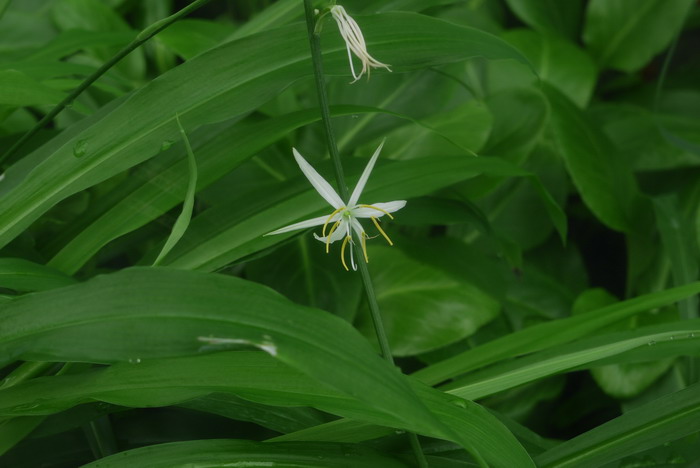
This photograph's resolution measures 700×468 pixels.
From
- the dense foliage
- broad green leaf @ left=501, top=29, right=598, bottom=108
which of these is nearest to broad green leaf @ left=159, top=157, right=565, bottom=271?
the dense foliage

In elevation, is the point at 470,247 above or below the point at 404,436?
above

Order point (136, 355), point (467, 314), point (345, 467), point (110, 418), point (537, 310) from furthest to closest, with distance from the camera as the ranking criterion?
point (537, 310) → point (467, 314) → point (110, 418) → point (345, 467) → point (136, 355)

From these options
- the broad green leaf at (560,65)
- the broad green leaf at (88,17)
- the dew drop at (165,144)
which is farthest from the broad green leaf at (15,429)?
the broad green leaf at (560,65)

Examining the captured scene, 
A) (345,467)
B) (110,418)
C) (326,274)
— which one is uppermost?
(326,274)

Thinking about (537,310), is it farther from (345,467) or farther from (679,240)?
(345,467)

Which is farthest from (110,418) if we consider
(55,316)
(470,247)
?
(470,247)

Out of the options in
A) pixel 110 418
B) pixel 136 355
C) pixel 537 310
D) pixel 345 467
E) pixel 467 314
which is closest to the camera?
pixel 136 355

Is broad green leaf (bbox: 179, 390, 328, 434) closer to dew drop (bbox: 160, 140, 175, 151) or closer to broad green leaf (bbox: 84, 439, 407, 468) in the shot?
broad green leaf (bbox: 84, 439, 407, 468)
